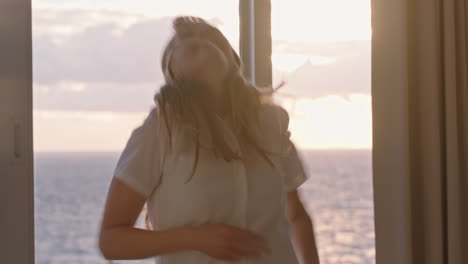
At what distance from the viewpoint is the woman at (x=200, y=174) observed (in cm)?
134

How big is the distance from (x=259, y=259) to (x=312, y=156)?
4.84 feet

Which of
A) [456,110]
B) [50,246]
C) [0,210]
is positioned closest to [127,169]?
[0,210]

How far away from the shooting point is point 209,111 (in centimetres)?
145

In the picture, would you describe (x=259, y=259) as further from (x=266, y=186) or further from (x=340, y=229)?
(x=340, y=229)

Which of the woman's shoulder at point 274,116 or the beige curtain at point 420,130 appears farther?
the beige curtain at point 420,130

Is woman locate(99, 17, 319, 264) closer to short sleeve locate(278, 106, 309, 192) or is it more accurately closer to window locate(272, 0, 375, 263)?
short sleeve locate(278, 106, 309, 192)

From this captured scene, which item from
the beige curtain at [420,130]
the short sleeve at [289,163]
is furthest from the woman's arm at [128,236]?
the beige curtain at [420,130]

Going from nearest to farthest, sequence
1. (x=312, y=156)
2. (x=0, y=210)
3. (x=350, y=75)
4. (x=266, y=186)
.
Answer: (x=266, y=186) → (x=0, y=210) → (x=312, y=156) → (x=350, y=75)

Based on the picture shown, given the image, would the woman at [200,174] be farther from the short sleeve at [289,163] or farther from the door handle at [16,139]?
the door handle at [16,139]

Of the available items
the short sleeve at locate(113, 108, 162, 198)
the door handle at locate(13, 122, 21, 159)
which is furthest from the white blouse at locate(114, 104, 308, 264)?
the door handle at locate(13, 122, 21, 159)

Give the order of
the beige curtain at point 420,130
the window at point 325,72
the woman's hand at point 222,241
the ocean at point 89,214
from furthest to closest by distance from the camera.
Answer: the ocean at point 89,214 < the window at point 325,72 < the beige curtain at point 420,130 < the woman's hand at point 222,241

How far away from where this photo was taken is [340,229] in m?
11.3

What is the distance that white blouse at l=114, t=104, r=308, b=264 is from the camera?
139cm

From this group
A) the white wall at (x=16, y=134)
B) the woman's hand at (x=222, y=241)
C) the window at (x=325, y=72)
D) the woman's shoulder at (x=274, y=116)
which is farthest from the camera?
the window at (x=325, y=72)
